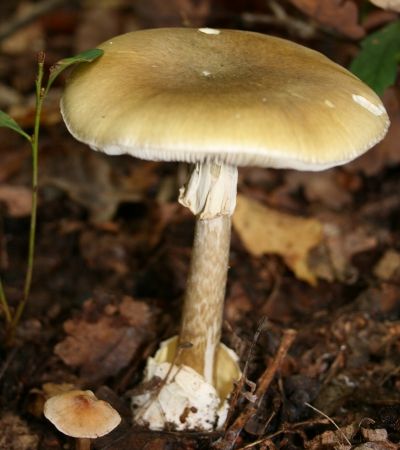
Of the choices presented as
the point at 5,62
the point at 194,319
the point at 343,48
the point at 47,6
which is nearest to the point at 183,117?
the point at 194,319

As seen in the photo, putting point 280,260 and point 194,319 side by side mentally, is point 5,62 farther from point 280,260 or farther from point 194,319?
point 194,319

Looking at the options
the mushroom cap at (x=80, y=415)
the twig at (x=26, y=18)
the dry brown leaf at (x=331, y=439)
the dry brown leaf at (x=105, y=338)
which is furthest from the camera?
the twig at (x=26, y=18)

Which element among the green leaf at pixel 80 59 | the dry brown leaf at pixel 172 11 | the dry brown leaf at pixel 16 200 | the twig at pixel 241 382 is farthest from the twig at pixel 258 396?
the dry brown leaf at pixel 172 11

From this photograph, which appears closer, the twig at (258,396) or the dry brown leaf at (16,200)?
the twig at (258,396)

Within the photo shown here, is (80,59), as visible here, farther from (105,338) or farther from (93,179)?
(93,179)

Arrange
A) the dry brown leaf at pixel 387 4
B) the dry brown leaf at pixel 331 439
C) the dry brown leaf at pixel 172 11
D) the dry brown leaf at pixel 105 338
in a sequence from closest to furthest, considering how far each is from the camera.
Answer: the dry brown leaf at pixel 331 439 → the dry brown leaf at pixel 387 4 → the dry brown leaf at pixel 105 338 → the dry brown leaf at pixel 172 11

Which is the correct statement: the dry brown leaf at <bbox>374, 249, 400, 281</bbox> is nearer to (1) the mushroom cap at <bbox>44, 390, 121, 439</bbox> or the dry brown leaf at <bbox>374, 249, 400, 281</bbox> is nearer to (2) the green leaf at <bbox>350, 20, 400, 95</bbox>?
(2) the green leaf at <bbox>350, 20, 400, 95</bbox>

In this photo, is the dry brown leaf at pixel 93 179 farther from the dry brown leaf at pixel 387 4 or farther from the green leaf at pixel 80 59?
the dry brown leaf at pixel 387 4
